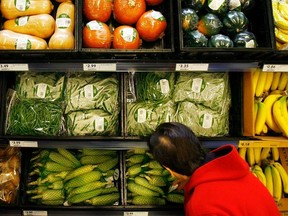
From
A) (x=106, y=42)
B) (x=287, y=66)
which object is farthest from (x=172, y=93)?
(x=287, y=66)

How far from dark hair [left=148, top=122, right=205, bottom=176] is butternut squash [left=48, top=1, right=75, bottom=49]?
79 centimetres

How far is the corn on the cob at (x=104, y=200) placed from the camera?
209 cm

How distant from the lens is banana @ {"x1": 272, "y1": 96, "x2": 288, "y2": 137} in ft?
6.71

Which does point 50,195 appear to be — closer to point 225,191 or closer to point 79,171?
point 79,171

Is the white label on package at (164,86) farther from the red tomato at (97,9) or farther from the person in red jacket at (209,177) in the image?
the person in red jacket at (209,177)

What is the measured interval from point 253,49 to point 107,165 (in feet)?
3.83

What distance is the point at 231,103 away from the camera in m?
2.22

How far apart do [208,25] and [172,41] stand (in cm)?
30

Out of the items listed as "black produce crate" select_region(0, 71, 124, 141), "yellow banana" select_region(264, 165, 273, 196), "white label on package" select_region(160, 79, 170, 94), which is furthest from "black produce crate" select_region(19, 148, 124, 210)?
"yellow banana" select_region(264, 165, 273, 196)

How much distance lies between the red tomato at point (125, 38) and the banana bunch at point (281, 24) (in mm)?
911

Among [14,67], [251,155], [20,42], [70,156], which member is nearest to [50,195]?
[70,156]

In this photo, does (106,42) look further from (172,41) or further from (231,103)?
(231,103)

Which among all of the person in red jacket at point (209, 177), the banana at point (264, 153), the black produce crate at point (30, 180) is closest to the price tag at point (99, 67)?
the person in red jacket at point (209, 177)

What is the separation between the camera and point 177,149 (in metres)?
1.41
